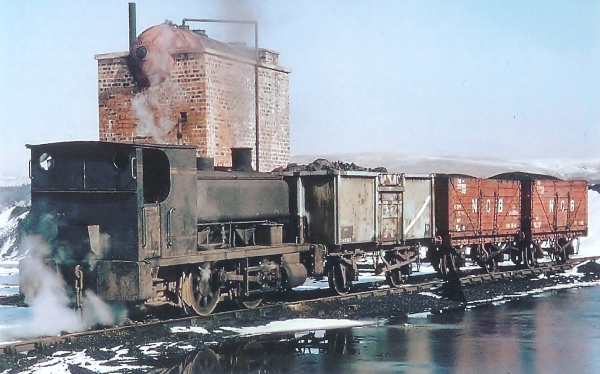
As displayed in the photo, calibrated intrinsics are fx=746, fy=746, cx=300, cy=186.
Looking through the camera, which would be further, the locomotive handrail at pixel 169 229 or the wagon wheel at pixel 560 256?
the wagon wheel at pixel 560 256

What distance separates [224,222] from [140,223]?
8.00 ft

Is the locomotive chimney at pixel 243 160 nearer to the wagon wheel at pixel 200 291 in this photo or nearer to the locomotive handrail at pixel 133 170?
the wagon wheel at pixel 200 291

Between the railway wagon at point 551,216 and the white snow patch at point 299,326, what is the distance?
1042 cm

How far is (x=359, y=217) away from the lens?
15477 mm

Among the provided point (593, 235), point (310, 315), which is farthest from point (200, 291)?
point (593, 235)

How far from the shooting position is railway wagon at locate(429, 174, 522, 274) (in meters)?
18.4

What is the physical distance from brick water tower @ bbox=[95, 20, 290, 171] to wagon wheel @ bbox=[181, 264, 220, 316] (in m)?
14.4

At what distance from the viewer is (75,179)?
37.6ft

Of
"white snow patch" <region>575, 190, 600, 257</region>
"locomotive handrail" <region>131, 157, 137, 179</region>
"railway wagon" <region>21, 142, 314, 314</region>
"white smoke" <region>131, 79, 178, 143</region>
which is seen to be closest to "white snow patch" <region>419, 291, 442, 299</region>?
"railway wagon" <region>21, 142, 314, 314</region>

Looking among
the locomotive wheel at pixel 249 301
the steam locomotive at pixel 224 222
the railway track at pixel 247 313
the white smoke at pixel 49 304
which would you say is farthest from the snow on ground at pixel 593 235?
the white smoke at pixel 49 304

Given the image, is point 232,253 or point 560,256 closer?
point 232,253

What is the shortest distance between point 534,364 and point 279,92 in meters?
22.4

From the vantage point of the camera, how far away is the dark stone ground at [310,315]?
9320 millimetres

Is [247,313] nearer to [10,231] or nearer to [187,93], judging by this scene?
[187,93]
